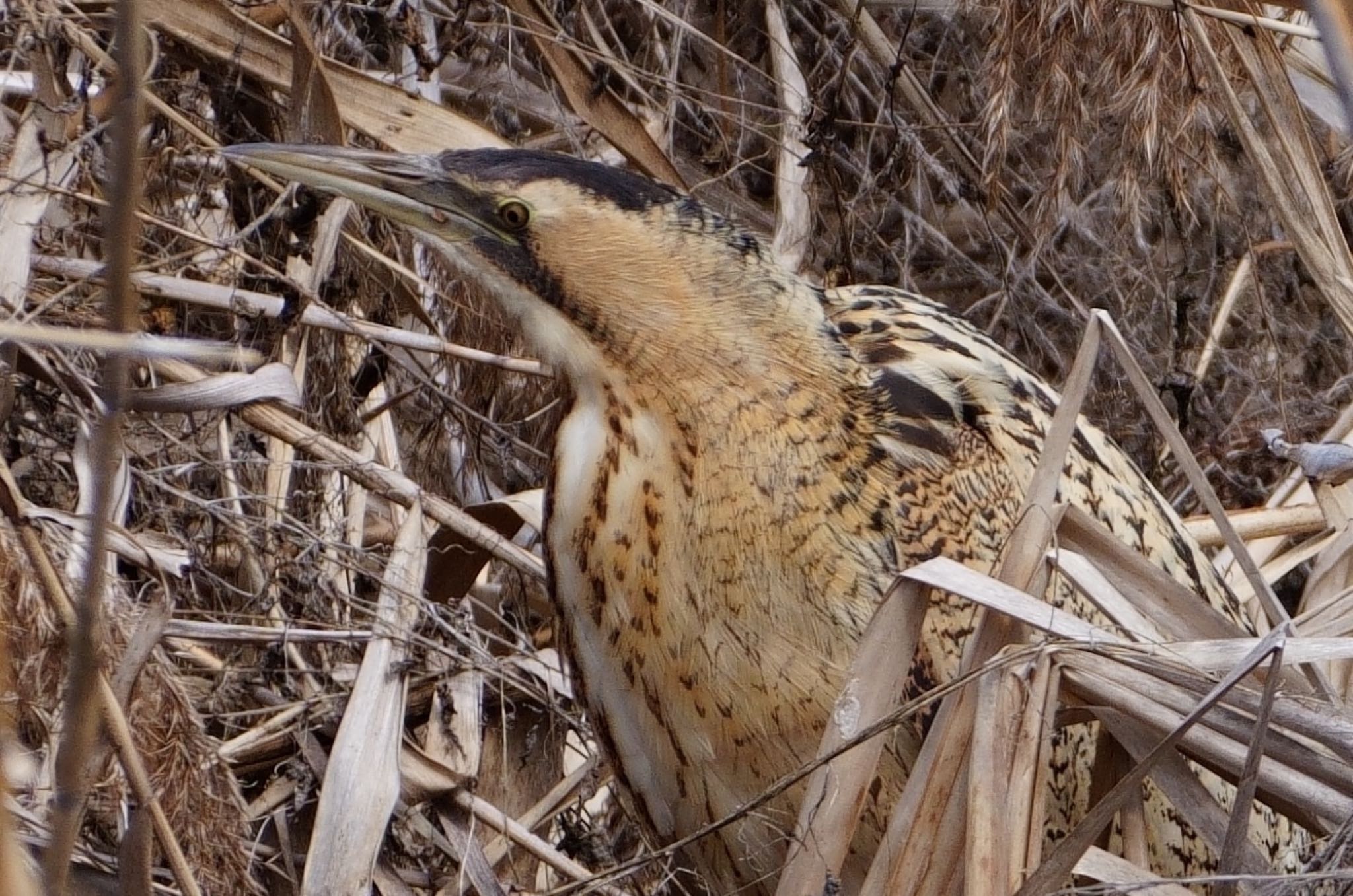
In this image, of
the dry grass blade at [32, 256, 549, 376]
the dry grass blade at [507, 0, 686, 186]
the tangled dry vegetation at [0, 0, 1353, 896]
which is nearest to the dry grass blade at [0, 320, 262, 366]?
the tangled dry vegetation at [0, 0, 1353, 896]

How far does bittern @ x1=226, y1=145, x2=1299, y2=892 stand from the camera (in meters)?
1.37

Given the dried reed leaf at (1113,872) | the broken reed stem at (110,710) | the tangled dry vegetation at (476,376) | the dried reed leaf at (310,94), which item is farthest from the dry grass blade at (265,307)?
the dried reed leaf at (1113,872)

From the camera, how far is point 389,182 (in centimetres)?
138

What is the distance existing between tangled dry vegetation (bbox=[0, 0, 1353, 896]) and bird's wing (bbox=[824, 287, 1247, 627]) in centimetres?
13

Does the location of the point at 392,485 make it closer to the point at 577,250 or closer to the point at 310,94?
the point at 310,94

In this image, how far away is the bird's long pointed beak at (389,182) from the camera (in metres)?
1.37

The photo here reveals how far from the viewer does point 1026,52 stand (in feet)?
7.13

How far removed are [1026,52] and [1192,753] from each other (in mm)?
1240

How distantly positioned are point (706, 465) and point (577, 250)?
19cm

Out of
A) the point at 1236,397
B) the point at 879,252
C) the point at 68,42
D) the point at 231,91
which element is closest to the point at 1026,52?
the point at 879,252

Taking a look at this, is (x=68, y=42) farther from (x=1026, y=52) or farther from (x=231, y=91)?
(x=1026, y=52)

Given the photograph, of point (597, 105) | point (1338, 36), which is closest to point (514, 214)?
point (597, 105)

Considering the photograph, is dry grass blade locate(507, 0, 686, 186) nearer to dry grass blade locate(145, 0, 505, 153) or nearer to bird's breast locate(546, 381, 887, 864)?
dry grass blade locate(145, 0, 505, 153)

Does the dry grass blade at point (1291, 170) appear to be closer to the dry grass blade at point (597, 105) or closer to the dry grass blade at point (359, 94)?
the dry grass blade at point (597, 105)
